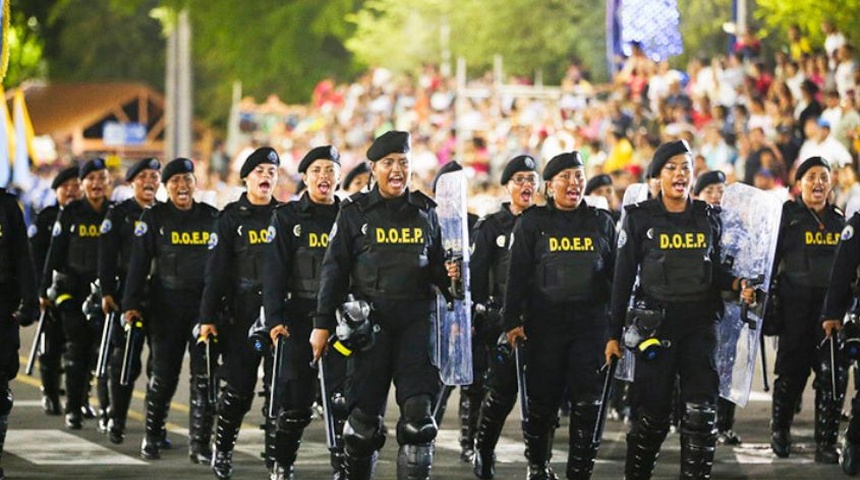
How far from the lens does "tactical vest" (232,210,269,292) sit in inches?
559

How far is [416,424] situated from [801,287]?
4.72 meters

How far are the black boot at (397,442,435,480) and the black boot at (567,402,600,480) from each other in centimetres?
151

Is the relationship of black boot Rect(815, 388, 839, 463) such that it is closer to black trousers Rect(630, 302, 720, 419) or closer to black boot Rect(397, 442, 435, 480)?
black trousers Rect(630, 302, 720, 419)

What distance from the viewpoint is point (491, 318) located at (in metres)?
14.8

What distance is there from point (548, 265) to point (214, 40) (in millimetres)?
33161

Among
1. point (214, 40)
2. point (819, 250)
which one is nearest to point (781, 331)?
point (819, 250)

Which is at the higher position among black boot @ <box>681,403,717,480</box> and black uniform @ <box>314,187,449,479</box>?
black uniform @ <box>314,187,449,479</box>

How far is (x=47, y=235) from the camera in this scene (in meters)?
18.5

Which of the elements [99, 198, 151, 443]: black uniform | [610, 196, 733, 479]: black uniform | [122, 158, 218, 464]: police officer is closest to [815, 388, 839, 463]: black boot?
[610, 196, 733, 479]: black uniform

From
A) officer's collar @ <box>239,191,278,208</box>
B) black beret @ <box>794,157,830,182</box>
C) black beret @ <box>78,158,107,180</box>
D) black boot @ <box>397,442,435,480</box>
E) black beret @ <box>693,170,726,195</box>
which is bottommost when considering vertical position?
black boot @ <box>397,442,435,480</box>

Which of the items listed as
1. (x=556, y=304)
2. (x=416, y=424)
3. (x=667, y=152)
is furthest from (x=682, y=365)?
(x=416, y=424)

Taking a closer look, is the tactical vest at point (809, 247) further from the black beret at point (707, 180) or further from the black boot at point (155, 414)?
the black boot at point (155, 414)

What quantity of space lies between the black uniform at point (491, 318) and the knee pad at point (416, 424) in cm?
234

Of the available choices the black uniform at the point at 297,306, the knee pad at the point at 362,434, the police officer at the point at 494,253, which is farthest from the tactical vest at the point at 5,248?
the police officer at the point at 494,253
